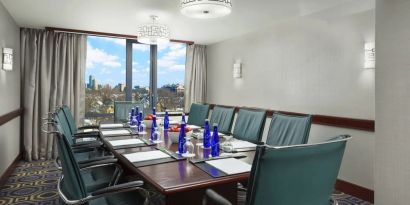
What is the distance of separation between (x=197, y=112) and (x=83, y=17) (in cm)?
201

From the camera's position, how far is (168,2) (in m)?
3.07

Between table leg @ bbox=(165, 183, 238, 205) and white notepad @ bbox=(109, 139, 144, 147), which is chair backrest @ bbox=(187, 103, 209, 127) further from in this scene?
table leg @ bbox=(165, 183, 238, 205)

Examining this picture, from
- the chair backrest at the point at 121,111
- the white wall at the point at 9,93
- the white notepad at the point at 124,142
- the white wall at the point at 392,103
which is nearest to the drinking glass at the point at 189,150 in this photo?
the white notepad at the point at 124,142

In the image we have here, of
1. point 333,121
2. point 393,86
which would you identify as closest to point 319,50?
point 333,121

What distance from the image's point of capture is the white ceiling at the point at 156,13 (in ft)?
10.2

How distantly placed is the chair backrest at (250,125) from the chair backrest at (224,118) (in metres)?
0.14

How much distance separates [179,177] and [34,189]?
8.29ft

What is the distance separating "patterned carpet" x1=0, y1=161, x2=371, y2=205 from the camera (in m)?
2.83

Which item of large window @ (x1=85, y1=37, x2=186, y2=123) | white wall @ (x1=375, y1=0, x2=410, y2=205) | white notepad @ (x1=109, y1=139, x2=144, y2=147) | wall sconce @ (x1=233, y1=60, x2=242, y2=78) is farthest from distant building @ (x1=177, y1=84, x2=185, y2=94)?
white wall @ (x1=375, y1=0, x2=410, y2=205)

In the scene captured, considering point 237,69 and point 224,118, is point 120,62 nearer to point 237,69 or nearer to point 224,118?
point 237,69

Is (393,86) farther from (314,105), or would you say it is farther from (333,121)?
(314,105)

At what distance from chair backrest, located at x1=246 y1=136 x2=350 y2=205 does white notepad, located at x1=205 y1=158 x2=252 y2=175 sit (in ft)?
1.48

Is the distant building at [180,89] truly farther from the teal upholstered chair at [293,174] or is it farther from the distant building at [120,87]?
the teal upholstered chair at [293,174]

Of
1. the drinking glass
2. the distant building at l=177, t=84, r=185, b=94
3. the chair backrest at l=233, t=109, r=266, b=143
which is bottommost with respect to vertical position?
the drinking glass
